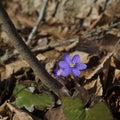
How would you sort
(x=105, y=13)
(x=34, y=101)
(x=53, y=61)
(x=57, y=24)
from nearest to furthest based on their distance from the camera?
Result: (x=34, y=101) → (x=53, y=61) → (x=105, y=13) → (x=57, y=24)

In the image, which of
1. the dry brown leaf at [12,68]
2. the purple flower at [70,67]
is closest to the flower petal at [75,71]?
the purple flower at [70,67]

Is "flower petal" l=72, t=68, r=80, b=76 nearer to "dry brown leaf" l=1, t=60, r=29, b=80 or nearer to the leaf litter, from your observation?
the leaf litter

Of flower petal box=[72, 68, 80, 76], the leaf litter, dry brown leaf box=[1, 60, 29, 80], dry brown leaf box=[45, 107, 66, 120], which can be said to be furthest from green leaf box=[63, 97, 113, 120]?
dry brown leaf box=[1, 60, 29, 80]

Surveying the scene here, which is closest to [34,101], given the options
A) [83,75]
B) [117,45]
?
[83,75]

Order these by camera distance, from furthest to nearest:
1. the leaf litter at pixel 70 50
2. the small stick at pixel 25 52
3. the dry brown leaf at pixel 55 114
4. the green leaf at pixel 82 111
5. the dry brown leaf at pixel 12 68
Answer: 1. the dry brown leaf at pixel 12 68
2. the leaf litter at pixel 70 50
3. the dry brown leaf at pixel 55 114
4. the green leaf at pixel 82 111
5. the small stick at pixel 25 52

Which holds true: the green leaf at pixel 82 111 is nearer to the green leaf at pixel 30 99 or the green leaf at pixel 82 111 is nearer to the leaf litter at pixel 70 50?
the leaf litter at pixel 70 50

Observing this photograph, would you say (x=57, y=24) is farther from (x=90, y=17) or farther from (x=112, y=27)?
(x=112, y=27)

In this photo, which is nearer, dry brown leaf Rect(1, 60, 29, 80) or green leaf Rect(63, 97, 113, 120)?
green leaf Rect(63, 97, 113, 120)
